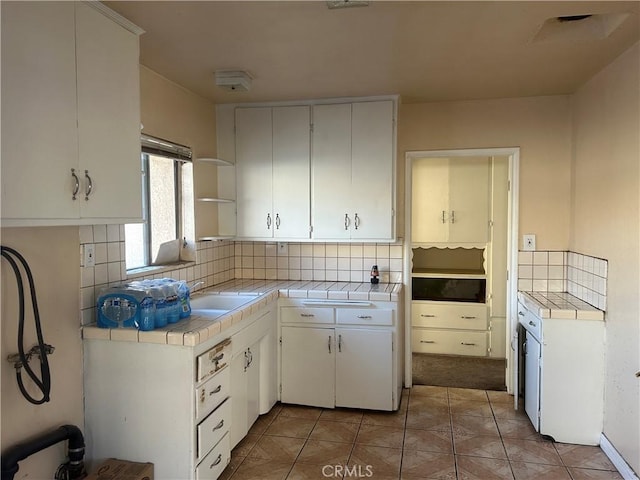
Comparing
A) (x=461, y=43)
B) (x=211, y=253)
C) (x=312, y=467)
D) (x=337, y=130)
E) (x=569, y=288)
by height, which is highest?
(x=461, y=43)

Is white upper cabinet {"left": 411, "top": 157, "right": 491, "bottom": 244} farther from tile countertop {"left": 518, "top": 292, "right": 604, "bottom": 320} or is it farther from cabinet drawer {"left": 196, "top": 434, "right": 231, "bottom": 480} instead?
cabinet drawer {"left": 196, "top": 434, "right": 231, "bottom": 480}

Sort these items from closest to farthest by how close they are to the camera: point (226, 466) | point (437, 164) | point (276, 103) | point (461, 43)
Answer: point (461, 43) → point (226, 466) → point (276, 103) → point (437, 164)

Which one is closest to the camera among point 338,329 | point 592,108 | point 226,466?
point 226,466

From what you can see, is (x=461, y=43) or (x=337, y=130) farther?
(x=337, y=130)

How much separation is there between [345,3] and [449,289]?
361cm

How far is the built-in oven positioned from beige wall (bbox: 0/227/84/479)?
3.49 metres

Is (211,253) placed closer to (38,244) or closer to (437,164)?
(38,244)

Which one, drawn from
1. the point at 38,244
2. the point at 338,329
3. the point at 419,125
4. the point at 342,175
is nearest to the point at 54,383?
the point at 38,244

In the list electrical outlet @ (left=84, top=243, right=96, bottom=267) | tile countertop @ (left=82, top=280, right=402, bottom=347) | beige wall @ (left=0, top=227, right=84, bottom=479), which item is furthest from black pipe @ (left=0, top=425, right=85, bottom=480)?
electrical outlet @ (left=84, top=243, right=96, bottom=267)

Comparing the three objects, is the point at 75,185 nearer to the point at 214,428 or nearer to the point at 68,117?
the point at 68,117

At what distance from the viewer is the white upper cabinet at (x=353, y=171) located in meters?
3.38

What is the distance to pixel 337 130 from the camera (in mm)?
3447

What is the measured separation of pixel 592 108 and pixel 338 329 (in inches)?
89.9

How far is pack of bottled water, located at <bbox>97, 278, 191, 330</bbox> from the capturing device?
2.16 m
